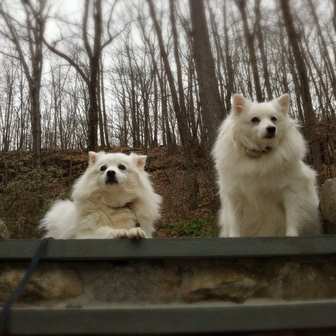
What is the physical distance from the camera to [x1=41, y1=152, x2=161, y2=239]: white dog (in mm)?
3633

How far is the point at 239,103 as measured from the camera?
4137mm

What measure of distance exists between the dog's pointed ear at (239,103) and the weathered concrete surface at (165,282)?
1858 millimetres

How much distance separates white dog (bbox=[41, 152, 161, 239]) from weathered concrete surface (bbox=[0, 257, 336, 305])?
2.46 feet

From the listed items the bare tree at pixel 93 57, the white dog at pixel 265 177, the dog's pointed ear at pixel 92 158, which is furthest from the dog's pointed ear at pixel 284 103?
the bare tree at pixel 93 57

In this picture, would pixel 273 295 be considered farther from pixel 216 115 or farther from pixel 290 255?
pixel 216 115

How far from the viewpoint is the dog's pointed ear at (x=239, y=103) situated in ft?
13.5

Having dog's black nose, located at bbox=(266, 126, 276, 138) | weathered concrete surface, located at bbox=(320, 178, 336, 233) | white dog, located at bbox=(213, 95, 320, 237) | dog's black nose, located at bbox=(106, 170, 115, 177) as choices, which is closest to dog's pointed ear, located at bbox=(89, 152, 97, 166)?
dog's black nose, located at bbox=(106, 170, 115, 177)

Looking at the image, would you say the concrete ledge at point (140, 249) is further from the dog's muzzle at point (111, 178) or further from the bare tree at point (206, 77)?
the bare tree at point (206, 77)

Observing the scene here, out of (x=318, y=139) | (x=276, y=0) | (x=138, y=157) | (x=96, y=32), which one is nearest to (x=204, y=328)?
(x=138, y=157)

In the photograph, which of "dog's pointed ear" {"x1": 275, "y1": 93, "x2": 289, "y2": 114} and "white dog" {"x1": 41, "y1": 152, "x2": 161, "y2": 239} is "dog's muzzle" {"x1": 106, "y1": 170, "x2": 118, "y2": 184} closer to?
"white dog" {"x1": 41, "y1": 152, "x2": 161, "y2": 239}

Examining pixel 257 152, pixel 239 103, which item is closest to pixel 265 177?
pixel 257 152

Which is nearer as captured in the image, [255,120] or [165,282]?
[165,282]

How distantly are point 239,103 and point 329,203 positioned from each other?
1.35 metres

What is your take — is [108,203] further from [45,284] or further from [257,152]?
[257,152]
